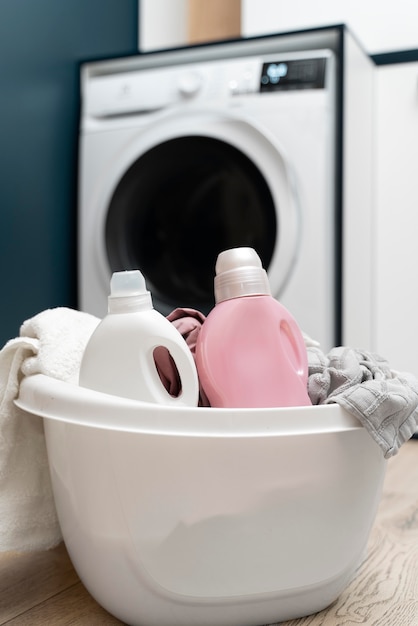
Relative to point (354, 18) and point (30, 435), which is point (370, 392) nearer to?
point (30, 435)

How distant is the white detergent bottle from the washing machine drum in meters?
0.84

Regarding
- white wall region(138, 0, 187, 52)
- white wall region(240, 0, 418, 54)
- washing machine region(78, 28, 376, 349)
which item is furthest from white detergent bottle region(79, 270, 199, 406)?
white wall region(138, 0, 187, 52)

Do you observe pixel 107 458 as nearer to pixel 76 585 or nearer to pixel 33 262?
pixel 76 585

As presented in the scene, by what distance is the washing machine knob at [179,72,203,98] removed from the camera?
148 centimetres

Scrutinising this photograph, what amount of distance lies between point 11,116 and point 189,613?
3.81ft

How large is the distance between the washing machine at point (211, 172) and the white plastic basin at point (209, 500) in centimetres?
81

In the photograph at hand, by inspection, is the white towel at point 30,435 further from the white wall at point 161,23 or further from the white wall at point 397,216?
the white wall at point 161,23

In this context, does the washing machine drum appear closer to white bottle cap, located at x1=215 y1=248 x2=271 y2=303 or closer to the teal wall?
the teal wall

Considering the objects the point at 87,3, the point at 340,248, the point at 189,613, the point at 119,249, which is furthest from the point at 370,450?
the point at 87,3

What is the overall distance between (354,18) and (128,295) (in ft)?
4.43

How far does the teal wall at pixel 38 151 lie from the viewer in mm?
1438

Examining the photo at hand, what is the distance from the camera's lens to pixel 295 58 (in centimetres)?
141

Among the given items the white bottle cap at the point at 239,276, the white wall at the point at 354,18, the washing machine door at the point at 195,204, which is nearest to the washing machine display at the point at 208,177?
the washing machine door at the point at 195,204

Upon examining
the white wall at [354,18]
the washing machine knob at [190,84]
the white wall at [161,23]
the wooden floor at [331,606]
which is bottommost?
the wooden floor at [331,606]
